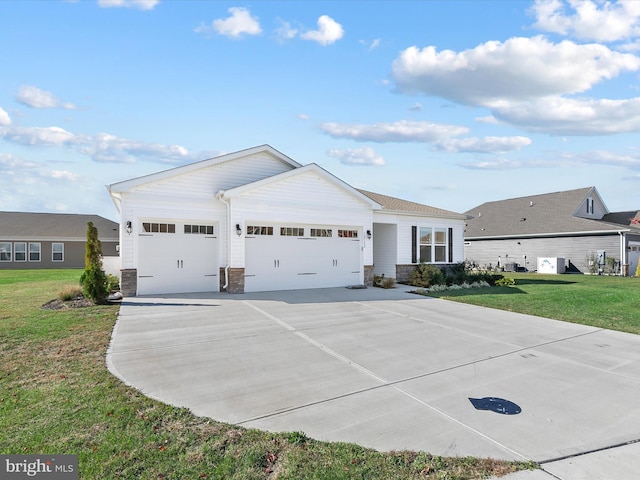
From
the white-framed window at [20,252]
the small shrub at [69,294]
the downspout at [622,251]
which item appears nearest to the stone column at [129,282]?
the small shrub at [69,294]

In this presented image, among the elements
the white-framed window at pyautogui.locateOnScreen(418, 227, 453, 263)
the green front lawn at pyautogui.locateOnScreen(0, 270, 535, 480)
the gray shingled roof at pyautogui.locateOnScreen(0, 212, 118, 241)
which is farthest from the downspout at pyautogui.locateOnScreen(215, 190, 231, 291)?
the gray shingled roof at pyautogui.locateOnScreen(0, 212, 118, 241)

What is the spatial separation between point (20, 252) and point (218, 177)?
24782 mm

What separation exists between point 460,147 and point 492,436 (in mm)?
24102

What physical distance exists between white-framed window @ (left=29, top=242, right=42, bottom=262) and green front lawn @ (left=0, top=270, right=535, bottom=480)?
2986cm

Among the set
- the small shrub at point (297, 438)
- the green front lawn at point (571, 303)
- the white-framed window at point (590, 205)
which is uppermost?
the white-framed window at point (590, 205)

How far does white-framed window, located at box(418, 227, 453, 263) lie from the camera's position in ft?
57.4

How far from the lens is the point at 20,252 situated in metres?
28.0

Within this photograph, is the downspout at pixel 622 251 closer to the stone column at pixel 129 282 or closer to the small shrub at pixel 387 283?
the small shrub at pixel 387 283

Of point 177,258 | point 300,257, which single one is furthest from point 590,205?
point 177,258

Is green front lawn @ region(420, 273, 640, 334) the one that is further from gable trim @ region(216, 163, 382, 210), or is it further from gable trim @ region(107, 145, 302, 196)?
gable trim @ region(107, 145, 302, 196)

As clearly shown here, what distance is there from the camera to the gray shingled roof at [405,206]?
16.9 m

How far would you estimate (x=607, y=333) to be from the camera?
7656 millimetres

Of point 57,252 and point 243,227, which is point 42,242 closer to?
point 57,252

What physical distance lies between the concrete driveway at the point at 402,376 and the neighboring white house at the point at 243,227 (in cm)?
384
